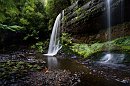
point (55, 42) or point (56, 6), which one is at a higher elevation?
point (56, 6)

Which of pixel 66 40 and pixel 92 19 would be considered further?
pixel 66 40

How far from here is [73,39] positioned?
47.3 ft

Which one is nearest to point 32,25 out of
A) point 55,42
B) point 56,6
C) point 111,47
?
point 56,6

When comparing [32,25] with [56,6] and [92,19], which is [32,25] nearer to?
[56,6]

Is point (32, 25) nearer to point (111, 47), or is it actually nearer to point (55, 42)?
point (55, 42)

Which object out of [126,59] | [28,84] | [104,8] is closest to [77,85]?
[28,84]

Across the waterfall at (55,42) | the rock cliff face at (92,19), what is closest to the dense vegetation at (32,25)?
the waterfall at (55,42)

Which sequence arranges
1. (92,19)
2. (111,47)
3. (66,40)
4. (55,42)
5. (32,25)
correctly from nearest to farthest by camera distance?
(111,47), (92,19), (66,40), (55,42), (32,25)

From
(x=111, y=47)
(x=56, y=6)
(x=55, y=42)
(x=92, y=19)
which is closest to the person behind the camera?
(x=111, y=47)

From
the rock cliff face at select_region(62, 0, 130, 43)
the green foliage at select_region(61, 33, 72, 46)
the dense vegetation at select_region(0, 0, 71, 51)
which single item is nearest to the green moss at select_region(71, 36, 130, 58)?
the rock cliff face at select_region(62, 0, 130, 43)

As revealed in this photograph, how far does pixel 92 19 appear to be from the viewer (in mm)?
12320

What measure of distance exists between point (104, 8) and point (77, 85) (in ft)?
24.3

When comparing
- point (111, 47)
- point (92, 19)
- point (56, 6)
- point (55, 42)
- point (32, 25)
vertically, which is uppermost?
point (56, 6)

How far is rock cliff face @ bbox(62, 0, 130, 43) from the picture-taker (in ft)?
34.4
